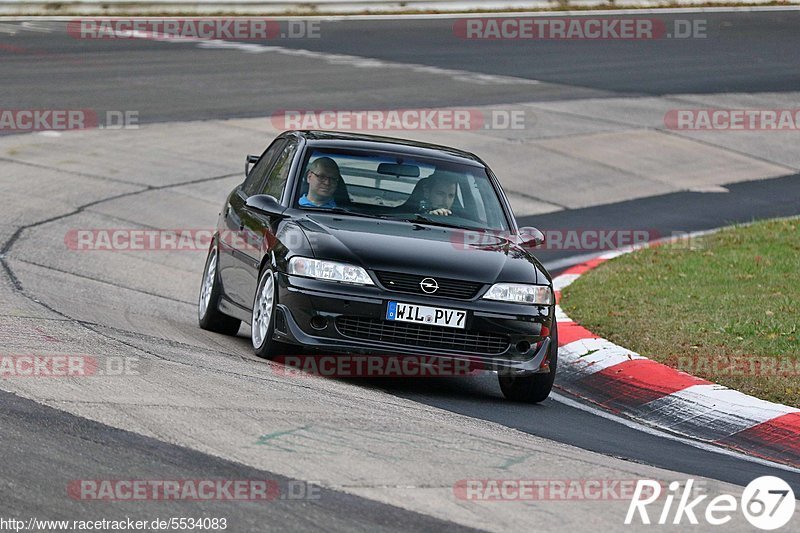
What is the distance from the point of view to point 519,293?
8.64 meters

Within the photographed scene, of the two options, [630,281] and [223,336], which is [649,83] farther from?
[223,336]

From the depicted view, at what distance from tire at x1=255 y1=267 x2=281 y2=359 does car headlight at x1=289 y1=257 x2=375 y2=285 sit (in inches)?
10.2

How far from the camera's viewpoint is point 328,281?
8.45m

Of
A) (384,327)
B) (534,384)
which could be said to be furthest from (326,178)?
(534,384)

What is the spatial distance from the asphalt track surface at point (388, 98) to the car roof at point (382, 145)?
1.60m

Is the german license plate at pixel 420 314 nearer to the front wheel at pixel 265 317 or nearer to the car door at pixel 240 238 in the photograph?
the front wheel at pixel 265 317

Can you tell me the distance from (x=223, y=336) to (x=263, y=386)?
2.76 m

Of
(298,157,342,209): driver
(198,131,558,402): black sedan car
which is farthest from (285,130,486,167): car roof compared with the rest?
(298,157,342,209): driver

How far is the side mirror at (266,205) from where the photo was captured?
9.30 metres

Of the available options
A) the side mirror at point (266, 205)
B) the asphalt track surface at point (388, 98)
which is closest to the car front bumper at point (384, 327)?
the asphalt track surface at point (388, 98)

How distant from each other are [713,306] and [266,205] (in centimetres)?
399

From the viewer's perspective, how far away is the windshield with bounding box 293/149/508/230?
30.9 feet

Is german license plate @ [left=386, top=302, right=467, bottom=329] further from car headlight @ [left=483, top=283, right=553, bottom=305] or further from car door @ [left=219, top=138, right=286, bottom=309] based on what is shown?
car door @ [left=219, top=138, right=286, bottom=309]

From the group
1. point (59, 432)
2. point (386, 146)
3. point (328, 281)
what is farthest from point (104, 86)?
point (59, 432)
